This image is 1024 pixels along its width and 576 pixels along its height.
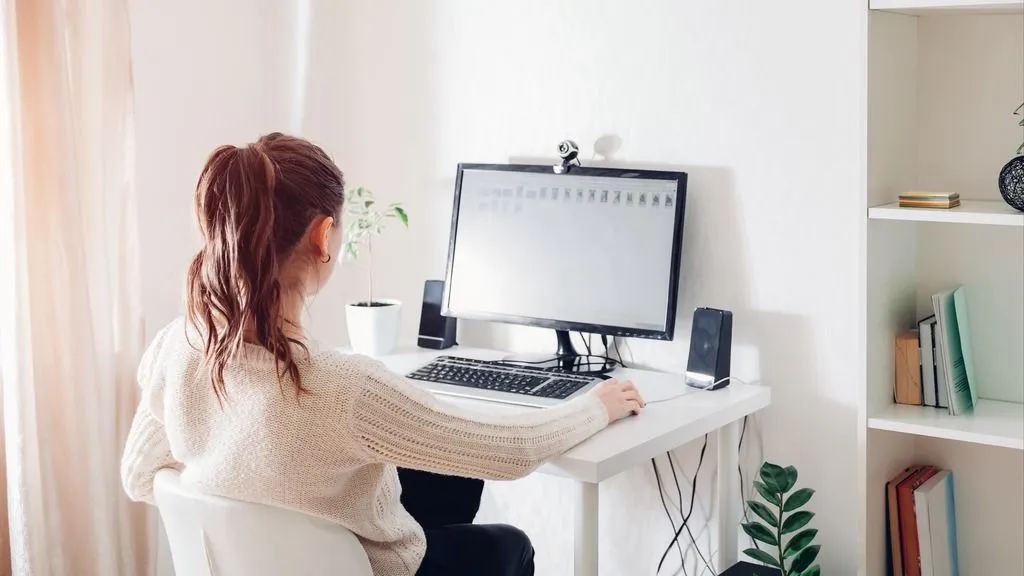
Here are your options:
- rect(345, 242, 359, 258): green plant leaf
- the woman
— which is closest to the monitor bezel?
rect(345, 242, 359, 258): green plant leaf

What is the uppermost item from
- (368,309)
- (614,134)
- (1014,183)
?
(614,134)

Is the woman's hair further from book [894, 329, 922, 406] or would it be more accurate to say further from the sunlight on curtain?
book [894, 329, 922, 406]

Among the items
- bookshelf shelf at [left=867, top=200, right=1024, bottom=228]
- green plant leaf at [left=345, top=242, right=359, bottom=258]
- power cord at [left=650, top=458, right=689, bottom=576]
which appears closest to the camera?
bookshelf shelf at [left=867, top=200, right=1024, bottom=228]

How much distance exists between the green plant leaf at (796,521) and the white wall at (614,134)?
15cm

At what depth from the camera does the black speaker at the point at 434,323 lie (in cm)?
252

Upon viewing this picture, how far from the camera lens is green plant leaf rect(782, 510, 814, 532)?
6.68 feet

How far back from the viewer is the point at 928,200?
1825 millimetres

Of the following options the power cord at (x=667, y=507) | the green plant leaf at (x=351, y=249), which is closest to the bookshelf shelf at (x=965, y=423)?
the power cord at (x=667, y=507)

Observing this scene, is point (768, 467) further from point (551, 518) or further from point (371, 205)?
point (371, 205)

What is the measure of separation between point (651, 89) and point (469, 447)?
3.44 ft

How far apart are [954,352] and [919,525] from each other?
0.31 m

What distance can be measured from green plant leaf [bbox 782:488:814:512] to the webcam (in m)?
0.81

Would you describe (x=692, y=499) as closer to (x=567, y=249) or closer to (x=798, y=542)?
(x=798, y=542)

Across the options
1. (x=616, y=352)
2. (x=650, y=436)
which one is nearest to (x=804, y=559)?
(x=650, y=436)
